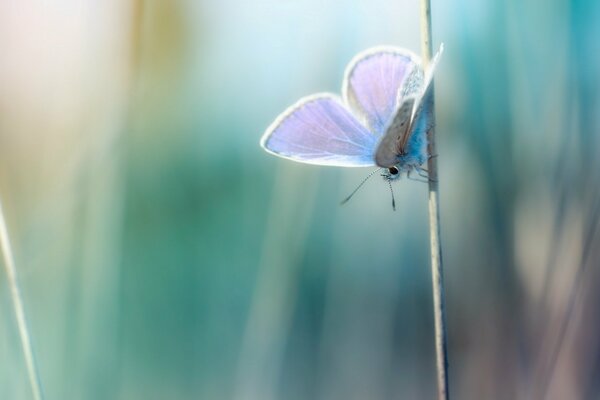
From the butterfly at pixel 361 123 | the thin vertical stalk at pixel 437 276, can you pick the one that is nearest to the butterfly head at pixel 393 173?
the butterfly at pixel 361 123

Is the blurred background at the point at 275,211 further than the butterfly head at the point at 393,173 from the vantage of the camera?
Yes

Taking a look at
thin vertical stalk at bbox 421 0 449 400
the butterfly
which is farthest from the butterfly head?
thin vertical stalk at bbox 421 0 449 400

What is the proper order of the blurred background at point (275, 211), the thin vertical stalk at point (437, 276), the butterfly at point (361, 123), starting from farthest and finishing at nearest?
1. the blurred background at point (275, 211)
2. the butterfly at point (361, 123)
3. the thin vertical stalk at point (437, 276)

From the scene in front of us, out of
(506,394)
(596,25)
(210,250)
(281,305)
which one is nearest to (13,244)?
(210,250)

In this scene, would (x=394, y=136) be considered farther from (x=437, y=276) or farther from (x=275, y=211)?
(x=275, y=211)

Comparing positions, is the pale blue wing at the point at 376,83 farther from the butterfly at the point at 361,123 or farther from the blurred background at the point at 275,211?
the blurred background at the point at 275,211

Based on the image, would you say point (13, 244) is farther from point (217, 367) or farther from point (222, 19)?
point (222, 19)

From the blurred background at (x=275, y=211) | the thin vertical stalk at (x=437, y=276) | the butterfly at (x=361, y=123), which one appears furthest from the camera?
the blurred background at (x=275, y=211)
